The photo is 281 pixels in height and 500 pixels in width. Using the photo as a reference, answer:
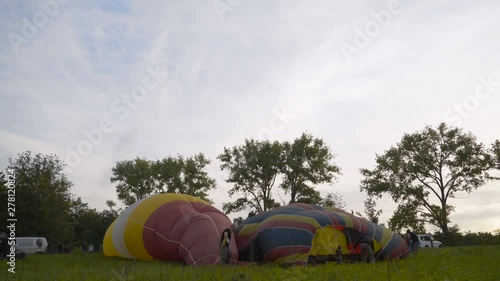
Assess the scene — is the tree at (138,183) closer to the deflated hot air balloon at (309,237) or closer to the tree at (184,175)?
the tree at (184,175)

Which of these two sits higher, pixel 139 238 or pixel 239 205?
pixel 239 205

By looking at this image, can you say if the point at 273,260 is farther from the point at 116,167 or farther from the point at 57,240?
the point at 116,167

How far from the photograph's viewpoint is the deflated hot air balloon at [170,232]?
14586mm

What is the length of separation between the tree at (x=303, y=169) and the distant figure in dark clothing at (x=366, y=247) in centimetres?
3131

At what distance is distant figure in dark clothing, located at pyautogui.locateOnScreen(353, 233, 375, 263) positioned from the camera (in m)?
15.0

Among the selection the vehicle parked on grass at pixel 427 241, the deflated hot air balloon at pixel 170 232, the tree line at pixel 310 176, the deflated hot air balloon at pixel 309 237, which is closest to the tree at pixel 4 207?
the tree line at pixel 310 176

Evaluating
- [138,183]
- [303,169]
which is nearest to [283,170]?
[303,169]

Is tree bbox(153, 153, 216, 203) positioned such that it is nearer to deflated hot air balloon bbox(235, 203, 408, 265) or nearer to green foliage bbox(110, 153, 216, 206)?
green foliage bbox(110, 153, 216, 206)

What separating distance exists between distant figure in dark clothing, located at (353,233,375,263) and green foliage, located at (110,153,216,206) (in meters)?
44.7

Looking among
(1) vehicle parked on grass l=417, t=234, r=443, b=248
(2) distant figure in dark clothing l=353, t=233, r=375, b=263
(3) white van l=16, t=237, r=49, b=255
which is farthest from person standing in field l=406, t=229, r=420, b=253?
(3) white van l=16, t=237, r=49, b=255

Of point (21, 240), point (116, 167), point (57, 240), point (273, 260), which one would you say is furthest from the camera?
point (116, 167)

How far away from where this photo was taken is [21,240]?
33.3 metres

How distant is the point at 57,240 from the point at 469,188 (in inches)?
1769

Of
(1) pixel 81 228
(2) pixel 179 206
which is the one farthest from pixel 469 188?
(1) pixel 81 228
